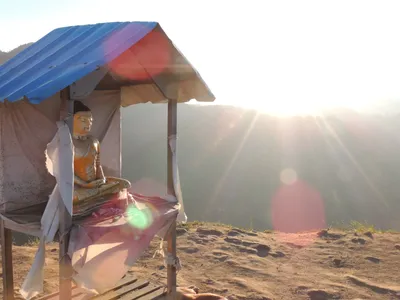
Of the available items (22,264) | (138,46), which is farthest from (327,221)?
(138,46)

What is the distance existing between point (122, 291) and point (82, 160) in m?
2.11

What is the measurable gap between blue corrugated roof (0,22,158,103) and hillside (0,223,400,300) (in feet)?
12.7

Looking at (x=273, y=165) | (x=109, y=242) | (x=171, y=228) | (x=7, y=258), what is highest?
(x=109, y=242)

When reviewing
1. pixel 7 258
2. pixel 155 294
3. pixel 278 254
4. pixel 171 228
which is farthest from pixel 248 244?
pixel 7 258

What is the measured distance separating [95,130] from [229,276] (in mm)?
3712

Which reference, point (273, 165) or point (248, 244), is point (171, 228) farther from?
point (273, 165)

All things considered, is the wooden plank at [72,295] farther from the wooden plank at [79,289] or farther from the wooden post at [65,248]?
the wooden post at [65,248]

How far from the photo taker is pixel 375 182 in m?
32.7

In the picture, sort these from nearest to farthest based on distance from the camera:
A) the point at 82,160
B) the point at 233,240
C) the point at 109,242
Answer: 1. the point at 109,242
2. the point at 82,160
3. the point at 233,240

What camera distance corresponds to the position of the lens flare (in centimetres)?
484

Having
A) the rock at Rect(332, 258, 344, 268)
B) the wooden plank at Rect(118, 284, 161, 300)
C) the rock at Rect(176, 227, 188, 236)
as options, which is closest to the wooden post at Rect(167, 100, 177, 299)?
the wooden plank at Rect(118, 284, 161, 300)

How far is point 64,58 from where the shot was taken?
468cm

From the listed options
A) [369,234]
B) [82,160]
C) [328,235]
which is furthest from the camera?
[328,235]

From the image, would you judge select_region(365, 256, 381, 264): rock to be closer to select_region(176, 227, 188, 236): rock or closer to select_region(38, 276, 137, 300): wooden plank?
select_region(176, 227, 188, 236): rock
